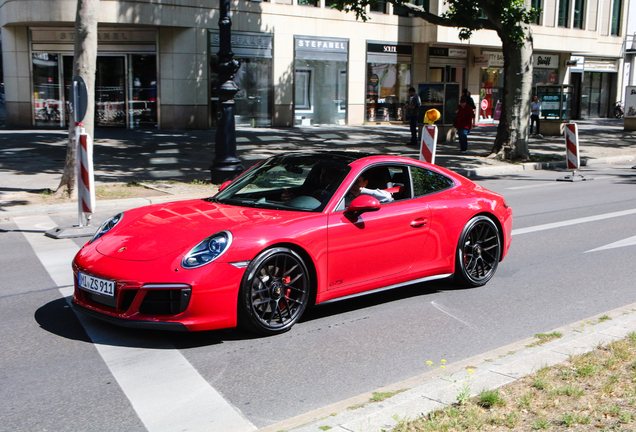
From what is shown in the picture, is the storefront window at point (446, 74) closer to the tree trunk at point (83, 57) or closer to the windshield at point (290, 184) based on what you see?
the tree trunk at point (83, 57)

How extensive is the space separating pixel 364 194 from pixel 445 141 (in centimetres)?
1901

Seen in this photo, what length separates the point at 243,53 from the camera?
87.0ft

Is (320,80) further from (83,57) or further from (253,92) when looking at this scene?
(83,57)

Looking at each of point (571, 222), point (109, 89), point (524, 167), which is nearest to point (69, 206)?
point (571, 222)

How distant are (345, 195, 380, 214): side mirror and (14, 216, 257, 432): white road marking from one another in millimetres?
1777

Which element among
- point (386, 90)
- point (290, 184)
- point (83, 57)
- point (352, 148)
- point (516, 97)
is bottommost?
point (352, 148)

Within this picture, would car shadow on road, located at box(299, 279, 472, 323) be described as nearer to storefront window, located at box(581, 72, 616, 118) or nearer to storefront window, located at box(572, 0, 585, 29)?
storefront window, located at box(572, 0, 585, 29)

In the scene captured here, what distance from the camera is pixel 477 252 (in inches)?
260

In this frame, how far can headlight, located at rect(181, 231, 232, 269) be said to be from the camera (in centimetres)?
468

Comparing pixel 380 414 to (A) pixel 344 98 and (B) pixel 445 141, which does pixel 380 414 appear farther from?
(A) pixel 344 98

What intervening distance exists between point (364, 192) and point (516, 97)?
48.2ft

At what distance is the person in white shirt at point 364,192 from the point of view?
18.8ft

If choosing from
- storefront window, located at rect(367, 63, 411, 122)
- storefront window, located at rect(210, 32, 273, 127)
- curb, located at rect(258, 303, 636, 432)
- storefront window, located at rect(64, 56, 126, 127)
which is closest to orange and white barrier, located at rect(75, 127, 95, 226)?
curb, located at rect(258, 303, 636, 432)

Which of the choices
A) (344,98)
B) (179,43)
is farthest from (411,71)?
(179,43)
